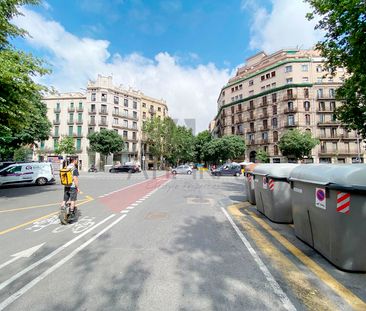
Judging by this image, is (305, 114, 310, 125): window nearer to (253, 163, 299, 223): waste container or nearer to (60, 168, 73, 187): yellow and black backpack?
(253, 163, 299, 223): waste container

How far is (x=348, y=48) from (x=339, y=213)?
1042 centimetres

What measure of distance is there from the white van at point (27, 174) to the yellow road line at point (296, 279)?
57.0ft

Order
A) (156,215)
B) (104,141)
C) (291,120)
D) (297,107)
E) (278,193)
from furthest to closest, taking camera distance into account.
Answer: (104,141)
(291,120)
(297,107)
(156,215)
(278,193)

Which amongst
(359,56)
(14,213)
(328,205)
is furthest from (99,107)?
(328,205)

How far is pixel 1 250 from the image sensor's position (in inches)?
169

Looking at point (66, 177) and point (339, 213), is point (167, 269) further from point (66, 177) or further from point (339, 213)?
point (66, 177)

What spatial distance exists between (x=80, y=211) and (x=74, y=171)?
2.19 metres

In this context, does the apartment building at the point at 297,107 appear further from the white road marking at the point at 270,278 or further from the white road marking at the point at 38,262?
the white road marking at the point at 38,262

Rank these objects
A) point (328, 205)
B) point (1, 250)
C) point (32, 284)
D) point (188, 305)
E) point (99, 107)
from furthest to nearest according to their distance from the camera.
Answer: point (99, 107)
point (1, 250)
point (328, 205)
point (32, 284)
point (188, 305)

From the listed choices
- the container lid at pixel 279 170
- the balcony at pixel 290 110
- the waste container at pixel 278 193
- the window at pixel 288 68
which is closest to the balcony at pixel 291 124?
the balcony at pixel 290 110

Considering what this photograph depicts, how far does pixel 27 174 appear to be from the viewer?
644 inches

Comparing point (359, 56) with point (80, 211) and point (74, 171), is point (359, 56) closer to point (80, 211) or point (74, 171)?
point (74, 171)

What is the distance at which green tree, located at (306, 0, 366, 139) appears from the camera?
8.32 metres

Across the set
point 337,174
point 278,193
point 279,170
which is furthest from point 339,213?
point 279,170
